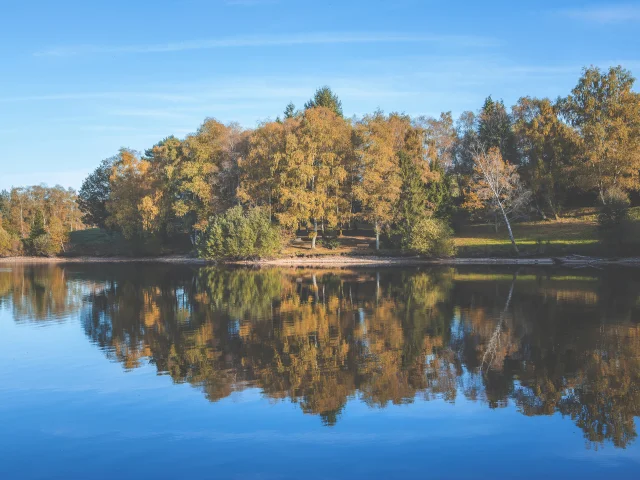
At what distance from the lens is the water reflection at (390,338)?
1426 centimetres

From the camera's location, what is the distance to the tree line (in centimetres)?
5688

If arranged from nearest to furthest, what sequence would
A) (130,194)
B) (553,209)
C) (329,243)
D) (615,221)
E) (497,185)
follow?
(615,221), (497,185), (553,209), (329,243), (130,194)

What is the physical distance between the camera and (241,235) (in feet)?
191

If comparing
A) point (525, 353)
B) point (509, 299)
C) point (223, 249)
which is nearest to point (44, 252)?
point (223, 249)

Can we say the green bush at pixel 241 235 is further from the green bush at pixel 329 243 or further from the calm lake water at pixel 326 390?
the calm lake water at pixel 326 390

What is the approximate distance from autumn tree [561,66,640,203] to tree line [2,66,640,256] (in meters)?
0.11

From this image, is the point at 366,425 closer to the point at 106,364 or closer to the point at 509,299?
the point at 106,364

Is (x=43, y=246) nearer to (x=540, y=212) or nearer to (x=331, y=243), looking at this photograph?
(x=331, y=243)

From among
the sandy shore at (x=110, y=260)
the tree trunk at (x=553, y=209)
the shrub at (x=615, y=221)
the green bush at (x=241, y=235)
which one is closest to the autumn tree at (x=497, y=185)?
the tree trunk at (x=553, y=209)

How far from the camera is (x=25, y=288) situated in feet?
133

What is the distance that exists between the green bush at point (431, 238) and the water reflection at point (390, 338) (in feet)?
50.1

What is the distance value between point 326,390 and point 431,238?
1659 inches

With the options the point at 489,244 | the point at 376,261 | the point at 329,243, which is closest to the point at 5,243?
the point at 329,243

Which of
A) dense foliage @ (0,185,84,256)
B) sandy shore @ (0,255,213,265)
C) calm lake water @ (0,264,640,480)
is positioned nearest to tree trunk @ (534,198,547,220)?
calm lake water @ (0,264,640,480)
